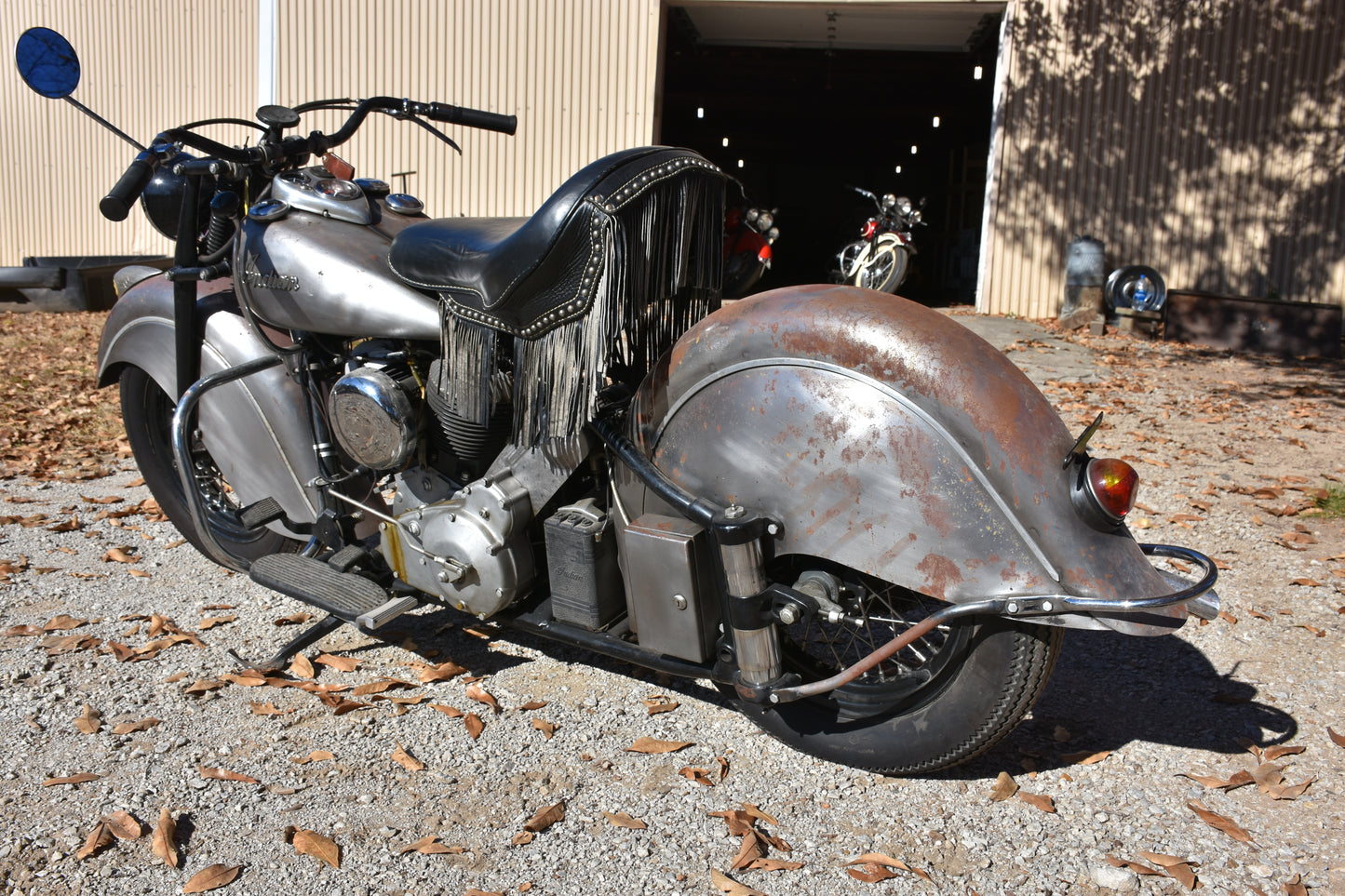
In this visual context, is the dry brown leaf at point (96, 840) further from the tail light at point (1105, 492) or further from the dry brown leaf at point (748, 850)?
the tail light at point (1105, 492)

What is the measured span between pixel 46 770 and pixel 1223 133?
454 inches

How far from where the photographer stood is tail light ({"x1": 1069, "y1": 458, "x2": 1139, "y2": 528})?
80.0 inches

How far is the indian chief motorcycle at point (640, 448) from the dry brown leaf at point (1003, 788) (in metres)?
0.21

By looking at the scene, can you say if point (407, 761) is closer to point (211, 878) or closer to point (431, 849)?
point (431, 849)

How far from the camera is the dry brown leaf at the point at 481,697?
9.49ft

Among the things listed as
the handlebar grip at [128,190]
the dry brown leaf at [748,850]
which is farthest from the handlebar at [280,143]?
the dry brown leaf at [748,850]

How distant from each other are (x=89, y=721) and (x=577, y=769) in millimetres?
1399

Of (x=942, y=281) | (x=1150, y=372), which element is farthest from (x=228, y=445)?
(x=942, y=281)

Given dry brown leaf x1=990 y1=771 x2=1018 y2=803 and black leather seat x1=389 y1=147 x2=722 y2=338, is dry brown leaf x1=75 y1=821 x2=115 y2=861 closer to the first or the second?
black leather seat x1=389 y1=147 x2=722 y2=338

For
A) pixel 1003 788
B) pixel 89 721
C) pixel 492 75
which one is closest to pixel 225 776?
pixel 89 721

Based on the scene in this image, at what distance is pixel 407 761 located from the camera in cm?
260

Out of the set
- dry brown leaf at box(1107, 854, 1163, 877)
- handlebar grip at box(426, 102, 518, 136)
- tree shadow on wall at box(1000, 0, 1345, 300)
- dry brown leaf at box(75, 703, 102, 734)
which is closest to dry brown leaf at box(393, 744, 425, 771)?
dry brown leaf at box(75, 703, 102, 734)

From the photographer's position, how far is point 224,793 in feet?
8.04

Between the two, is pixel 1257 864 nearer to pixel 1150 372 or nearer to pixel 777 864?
pixel 777 864
